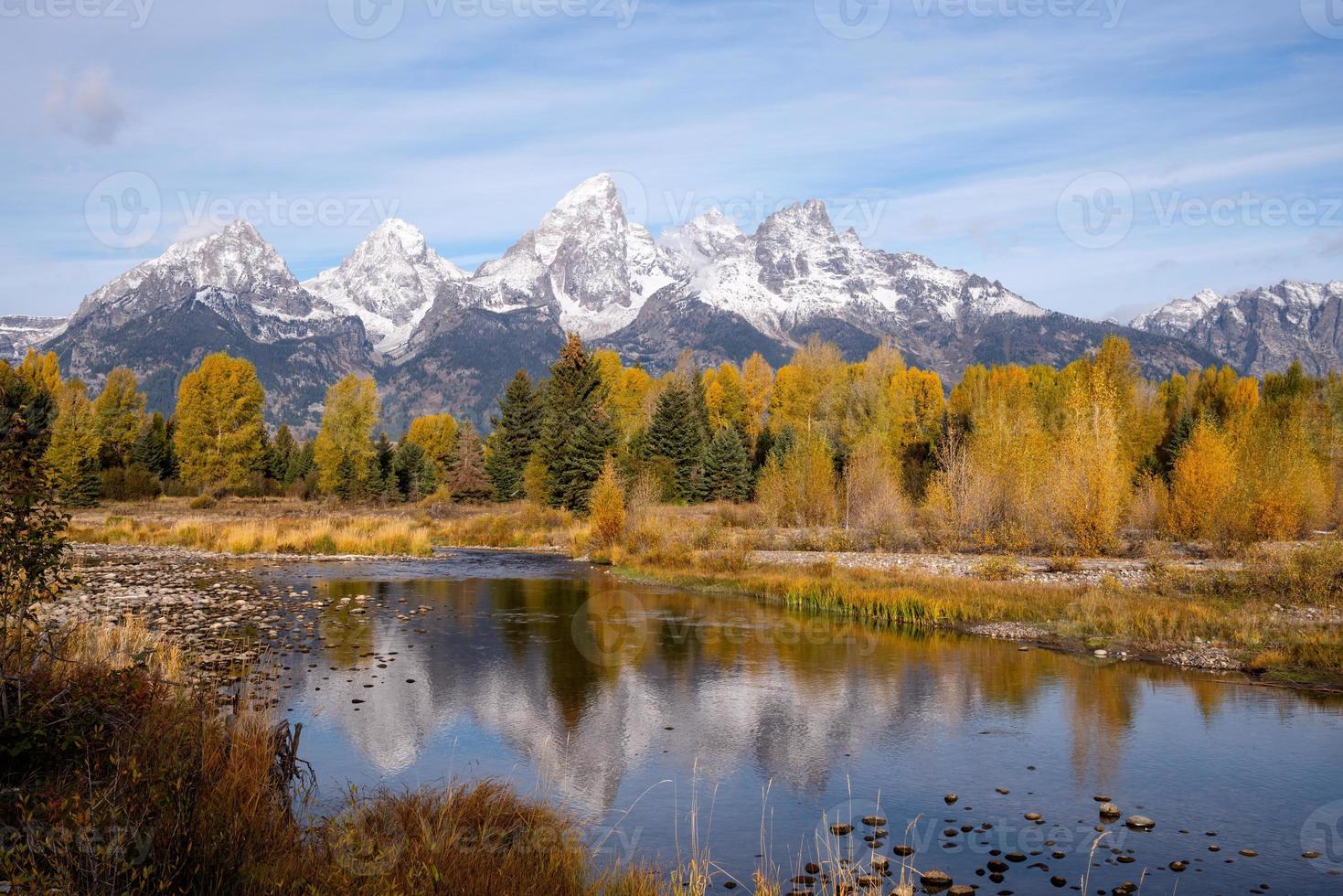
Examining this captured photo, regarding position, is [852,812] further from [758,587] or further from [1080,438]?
[1080,438]

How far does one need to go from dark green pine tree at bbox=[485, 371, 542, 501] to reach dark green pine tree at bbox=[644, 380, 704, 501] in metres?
11.3

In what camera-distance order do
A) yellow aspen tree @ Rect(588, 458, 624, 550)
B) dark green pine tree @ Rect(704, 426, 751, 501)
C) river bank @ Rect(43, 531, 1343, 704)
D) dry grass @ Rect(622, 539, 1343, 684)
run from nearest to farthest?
river bank @ Rect(43, 531, 1343, 704)
dry grass @ Rect(622, 539, 1343, 684)
yellow aspen tree @ Rect(588, 458, 624, 550)
dark green pine tree @ Rect(704, 426, 751, 501)

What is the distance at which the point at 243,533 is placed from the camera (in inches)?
1919

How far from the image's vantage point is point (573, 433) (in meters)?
71.5

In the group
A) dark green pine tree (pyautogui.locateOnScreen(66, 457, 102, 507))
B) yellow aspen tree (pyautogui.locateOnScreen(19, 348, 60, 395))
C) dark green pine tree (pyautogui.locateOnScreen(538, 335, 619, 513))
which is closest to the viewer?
dark green pine tree (pyautogui.locateOnScreen(66, 457, 102, 507))

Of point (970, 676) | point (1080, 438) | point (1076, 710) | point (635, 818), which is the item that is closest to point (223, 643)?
point (635, 818)

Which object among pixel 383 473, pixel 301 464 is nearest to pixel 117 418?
pixel 301 464

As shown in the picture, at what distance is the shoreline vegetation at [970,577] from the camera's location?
24.4 metres

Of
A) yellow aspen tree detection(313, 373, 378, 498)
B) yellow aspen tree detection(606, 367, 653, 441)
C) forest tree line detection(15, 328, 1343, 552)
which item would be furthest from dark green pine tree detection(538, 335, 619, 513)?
yellow aspen tree detection(313, 373, 378, 498)

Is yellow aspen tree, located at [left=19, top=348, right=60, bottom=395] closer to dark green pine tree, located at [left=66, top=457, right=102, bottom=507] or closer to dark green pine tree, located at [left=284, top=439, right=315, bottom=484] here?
dark green pine tree, located at [left=66, top=457, right=102, bottom=507]

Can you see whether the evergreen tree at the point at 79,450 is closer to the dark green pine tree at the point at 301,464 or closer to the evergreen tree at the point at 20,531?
the dark green pine tree at the point at 301,464

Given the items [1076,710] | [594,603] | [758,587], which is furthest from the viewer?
[758,587]

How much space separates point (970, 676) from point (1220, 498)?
30797 millimetres

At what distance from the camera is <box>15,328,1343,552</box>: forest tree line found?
4609 cm
